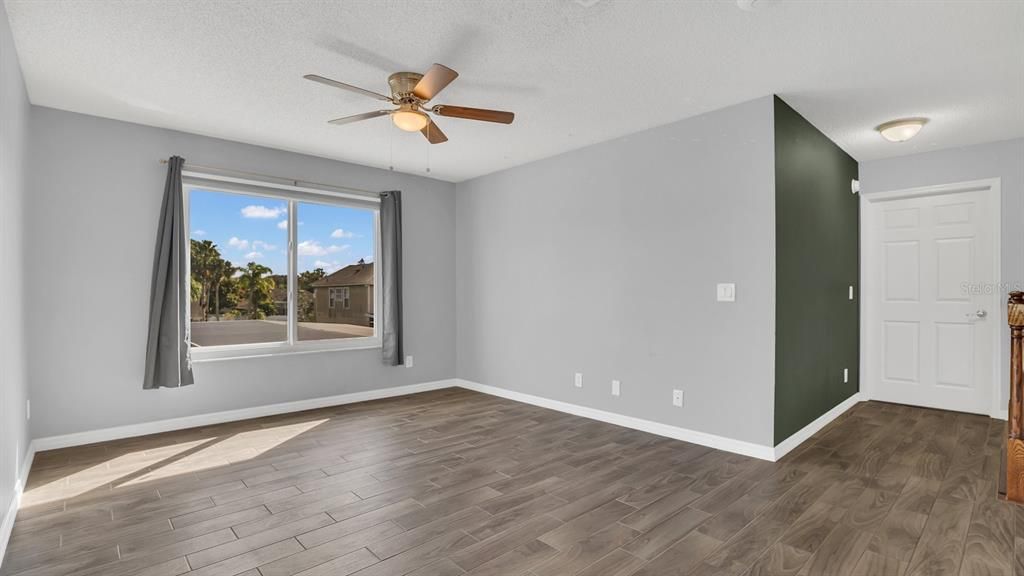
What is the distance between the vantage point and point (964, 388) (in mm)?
4691

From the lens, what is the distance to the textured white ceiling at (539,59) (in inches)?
96.3

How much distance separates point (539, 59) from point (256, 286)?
3413 mm

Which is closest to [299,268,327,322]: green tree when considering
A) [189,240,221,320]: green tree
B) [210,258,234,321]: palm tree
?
[210,258,234,321]: palm tree

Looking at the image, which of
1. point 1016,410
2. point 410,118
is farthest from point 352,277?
point 1016,410

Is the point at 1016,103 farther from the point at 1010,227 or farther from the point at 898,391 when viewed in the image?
the point at 898,391

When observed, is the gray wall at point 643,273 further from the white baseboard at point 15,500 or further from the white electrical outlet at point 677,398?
the white baseboard at point 15,500

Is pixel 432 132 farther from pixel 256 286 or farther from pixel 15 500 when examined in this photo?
pixel 15 500

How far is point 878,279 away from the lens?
5191 millimetres

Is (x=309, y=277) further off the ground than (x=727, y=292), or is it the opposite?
(x=309, y=277)

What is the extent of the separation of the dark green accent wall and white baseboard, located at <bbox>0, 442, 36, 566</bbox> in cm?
434

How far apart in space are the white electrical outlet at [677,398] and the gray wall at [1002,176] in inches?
121

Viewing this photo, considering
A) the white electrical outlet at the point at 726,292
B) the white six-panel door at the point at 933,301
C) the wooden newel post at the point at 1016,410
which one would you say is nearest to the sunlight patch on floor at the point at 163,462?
the white electrical outlet at the point at 726,292

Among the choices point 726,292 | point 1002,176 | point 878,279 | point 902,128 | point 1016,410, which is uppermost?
point 902,128

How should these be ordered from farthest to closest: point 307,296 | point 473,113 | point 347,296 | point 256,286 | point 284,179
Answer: point 347,296
point 307,296
point 284,179
point 256,286
point 473,113
